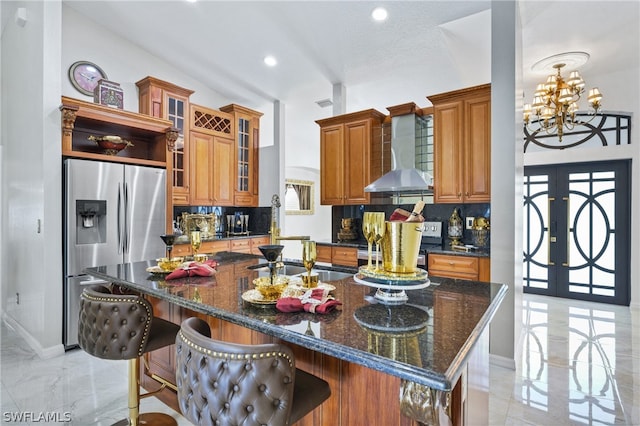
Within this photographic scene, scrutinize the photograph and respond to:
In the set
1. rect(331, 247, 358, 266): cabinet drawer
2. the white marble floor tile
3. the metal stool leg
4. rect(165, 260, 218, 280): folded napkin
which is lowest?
the white marble floor tile

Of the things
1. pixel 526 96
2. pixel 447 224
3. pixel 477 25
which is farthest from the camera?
pixel 526 96

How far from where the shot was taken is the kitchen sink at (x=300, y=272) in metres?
2.03

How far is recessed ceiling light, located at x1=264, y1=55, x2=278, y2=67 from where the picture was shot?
451cm

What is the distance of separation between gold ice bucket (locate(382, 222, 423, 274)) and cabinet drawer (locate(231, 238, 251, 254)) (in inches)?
153

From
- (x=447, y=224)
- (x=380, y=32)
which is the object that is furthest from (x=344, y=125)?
(x=447, y=224)

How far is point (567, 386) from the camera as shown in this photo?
258 cm

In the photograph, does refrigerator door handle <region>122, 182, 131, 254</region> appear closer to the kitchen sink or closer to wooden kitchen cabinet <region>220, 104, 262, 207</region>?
wooden kitchen cabinet <region>220, 104, 262, 207</region>

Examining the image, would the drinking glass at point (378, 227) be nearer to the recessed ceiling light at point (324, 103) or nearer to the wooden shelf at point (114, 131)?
the wooden shelf at point (114, 131)

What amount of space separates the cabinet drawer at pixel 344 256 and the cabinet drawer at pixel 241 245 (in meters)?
1.45

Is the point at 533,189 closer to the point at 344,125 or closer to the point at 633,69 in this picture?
the point at 633,69

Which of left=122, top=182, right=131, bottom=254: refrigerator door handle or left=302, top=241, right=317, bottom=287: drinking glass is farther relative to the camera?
left=122, top=182, right=131, bottom=254: refrigerator door handle

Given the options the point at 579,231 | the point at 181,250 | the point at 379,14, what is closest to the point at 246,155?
the point at 181,250

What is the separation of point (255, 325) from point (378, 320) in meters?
0.44

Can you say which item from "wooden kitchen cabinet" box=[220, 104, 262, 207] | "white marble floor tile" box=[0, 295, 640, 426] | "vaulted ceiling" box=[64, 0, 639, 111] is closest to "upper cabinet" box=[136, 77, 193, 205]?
"vaulted ceiling" box=[64, 0, 639, 111]
